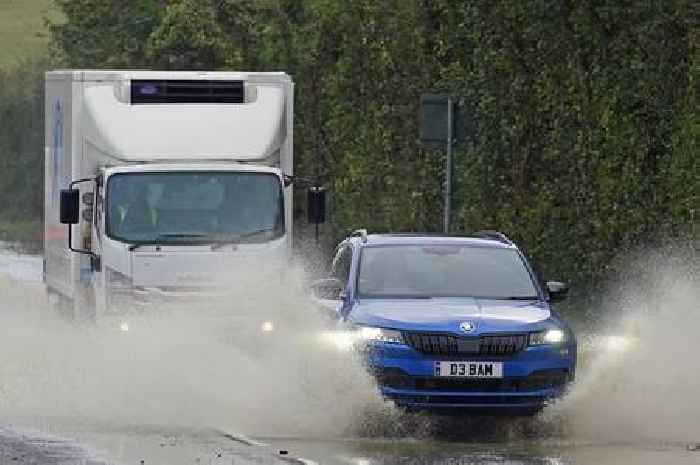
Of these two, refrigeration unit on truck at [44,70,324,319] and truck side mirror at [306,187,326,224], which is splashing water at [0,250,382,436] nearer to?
refrigeration unit on truck at [44,70,324,319]

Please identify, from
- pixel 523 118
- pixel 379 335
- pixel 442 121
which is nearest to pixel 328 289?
pixel 379 335

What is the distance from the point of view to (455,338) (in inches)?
689

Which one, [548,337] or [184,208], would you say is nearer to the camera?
[548,337]

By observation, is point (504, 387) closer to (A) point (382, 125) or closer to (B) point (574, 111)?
(B) point (574, 111)

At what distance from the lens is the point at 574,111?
29.5m

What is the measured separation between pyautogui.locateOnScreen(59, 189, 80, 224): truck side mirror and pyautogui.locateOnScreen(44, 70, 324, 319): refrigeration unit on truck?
0.01 metres

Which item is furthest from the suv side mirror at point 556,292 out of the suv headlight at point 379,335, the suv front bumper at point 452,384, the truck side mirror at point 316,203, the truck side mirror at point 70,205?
the truck side mirror at point 70,205

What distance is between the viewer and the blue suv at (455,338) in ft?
57.2

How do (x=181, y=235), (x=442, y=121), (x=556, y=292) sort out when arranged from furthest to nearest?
(x=442, y=121) < (x=181, y=235) < (x=556, y=292)

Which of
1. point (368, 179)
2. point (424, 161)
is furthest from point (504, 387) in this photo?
point (368, 179)

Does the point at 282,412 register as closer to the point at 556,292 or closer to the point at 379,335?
the point at 379,335

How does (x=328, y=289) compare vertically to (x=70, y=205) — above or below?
above

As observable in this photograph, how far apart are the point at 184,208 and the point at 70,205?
118cm

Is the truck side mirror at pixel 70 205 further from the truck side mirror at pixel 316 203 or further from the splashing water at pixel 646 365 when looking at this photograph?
the splashing water at pixel 646 365
